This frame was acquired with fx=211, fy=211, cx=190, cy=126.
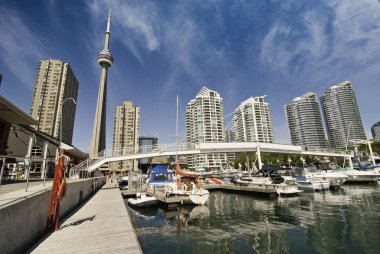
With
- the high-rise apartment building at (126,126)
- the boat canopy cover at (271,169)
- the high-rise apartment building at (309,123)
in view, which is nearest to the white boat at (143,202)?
the boat canopy cover at (271,169)

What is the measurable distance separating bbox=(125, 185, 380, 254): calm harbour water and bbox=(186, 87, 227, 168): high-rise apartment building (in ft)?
480

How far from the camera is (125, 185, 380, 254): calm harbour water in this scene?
437 inches

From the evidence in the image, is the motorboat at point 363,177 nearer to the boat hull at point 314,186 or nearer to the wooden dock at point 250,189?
the boat hull at point 314,186

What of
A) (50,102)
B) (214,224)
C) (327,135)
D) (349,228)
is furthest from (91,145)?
(327,135)

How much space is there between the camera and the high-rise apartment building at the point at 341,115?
18025cm

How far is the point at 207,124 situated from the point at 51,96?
109832mm

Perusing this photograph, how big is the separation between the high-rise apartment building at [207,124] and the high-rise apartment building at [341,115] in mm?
97928

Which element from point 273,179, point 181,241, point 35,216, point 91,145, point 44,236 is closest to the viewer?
point 35,216

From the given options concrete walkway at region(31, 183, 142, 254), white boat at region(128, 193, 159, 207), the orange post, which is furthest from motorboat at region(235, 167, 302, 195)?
the orange post

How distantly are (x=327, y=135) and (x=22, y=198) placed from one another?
766 ft

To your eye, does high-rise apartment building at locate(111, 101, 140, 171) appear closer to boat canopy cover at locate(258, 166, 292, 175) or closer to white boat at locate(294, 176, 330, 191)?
boat canopy cover at locate(258, 166, 292, 175)

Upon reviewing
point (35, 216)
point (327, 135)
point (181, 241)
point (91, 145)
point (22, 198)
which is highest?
point (327, 135)

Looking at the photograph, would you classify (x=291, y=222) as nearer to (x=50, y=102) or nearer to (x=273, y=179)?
(x=273, y=179)

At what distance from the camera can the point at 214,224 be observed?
52.4ft
